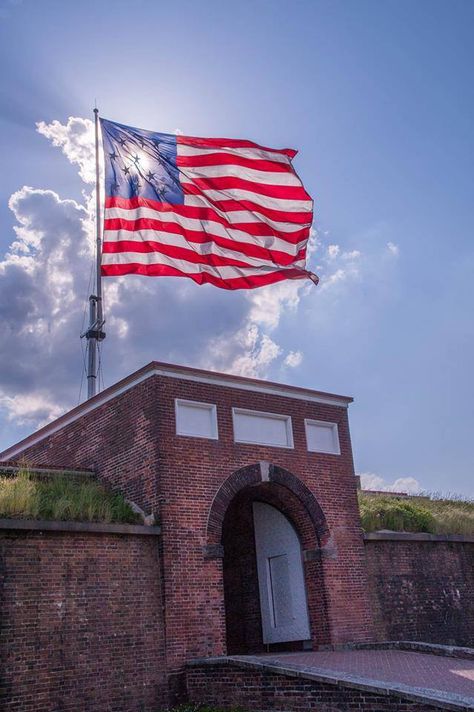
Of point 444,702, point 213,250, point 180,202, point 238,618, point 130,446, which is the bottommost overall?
point 444,702

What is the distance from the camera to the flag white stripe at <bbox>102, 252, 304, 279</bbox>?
15008 mm

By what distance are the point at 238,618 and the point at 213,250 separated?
881 centimetres

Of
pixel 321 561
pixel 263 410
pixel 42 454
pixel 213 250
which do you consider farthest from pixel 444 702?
pixel 42 454

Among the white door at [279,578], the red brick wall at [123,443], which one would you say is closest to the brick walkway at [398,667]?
the white door at [279,578]

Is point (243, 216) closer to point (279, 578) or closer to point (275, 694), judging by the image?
point (279, 578)

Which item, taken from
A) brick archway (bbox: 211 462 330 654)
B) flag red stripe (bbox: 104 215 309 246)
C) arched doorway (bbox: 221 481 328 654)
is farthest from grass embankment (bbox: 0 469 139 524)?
flag red stripe (bbox: 104 215 309 246)

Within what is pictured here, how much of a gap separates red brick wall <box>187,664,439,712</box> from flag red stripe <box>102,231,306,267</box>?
8002 millimetres

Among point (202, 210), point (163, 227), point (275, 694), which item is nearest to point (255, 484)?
point (275, 694)

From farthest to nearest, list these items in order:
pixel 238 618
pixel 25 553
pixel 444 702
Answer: pixel 238 618 → pixel 25 553 → pixel 444 702

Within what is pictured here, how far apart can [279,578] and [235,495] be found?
2.87 meters

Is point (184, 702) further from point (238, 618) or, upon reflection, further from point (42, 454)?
point (42, 454)

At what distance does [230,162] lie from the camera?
1677cm

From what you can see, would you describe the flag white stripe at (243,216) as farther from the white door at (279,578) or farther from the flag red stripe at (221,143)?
the white door at (279,578)

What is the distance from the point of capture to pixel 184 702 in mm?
13234
